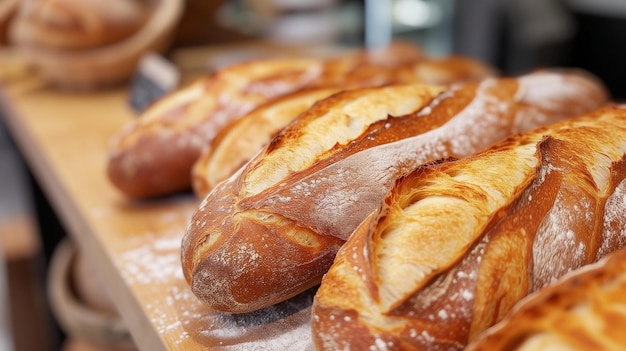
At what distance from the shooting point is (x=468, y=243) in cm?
54

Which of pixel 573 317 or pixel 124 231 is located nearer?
pixel 573 317

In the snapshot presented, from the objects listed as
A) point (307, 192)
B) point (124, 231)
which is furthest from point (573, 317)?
point (124, 231)

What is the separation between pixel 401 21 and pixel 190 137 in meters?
2.66

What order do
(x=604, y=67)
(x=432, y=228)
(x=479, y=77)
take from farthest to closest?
(x=604, y=67)
(x=479, y=77)
(x=432, y=228)

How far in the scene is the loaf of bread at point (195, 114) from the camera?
41.8 inches

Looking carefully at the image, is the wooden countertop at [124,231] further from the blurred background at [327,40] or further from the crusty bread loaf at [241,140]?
the blurred background at [327,40]

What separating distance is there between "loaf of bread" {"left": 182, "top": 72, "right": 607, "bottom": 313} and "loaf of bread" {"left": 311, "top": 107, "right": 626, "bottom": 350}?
0.30ft

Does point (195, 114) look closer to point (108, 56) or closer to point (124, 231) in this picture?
point (124, 231)

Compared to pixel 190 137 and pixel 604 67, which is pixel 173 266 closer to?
pixel 190 137

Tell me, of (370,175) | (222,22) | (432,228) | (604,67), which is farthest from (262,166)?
(604,67)

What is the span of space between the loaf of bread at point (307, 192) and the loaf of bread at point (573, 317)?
231 millimetres

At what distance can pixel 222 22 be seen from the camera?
8.44 ft

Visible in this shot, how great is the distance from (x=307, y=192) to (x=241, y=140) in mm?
274

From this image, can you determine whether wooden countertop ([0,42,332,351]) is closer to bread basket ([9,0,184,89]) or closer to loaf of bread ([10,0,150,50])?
bread basket ([9,0,184,89])
